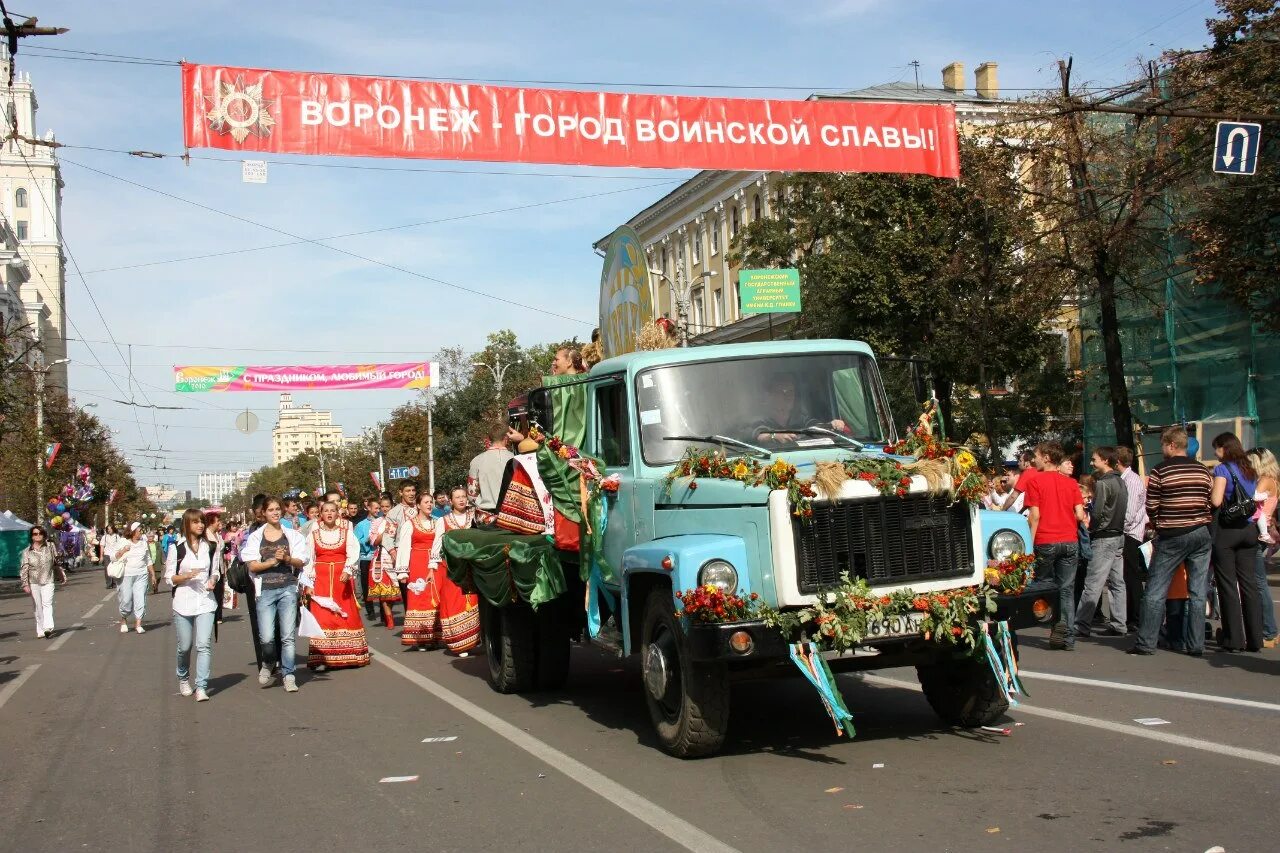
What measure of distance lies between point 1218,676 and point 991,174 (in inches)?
765

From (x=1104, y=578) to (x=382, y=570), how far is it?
1025 centimetres

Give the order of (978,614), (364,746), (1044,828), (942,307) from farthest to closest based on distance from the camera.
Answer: (942,307)
(364,746)
(978,614)
(1044,828)

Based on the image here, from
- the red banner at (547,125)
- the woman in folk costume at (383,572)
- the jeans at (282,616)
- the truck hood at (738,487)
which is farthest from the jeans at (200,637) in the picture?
the woman in folk costume at (383,572)

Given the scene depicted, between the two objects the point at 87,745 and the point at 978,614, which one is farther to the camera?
the point at 87,745

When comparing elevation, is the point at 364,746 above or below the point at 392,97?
below

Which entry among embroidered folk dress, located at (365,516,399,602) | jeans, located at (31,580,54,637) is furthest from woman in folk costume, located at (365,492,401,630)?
jeans, located at (31,580,54,637)

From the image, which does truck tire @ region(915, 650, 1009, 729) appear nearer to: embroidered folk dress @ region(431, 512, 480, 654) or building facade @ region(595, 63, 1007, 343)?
embroidered folk dress @ region(431, 512, 480, 654)

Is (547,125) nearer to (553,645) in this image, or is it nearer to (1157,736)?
(553,645)

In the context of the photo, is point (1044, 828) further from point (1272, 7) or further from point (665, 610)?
point (1272, 7)

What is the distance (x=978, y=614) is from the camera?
729 cm

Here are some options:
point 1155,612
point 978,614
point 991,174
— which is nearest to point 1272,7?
point 991,174

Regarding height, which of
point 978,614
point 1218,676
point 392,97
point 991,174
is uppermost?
point 991,174

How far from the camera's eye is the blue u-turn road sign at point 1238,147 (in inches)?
673

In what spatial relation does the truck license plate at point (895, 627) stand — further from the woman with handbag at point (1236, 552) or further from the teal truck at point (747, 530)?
the woman with handbag at point (1236, 552)
